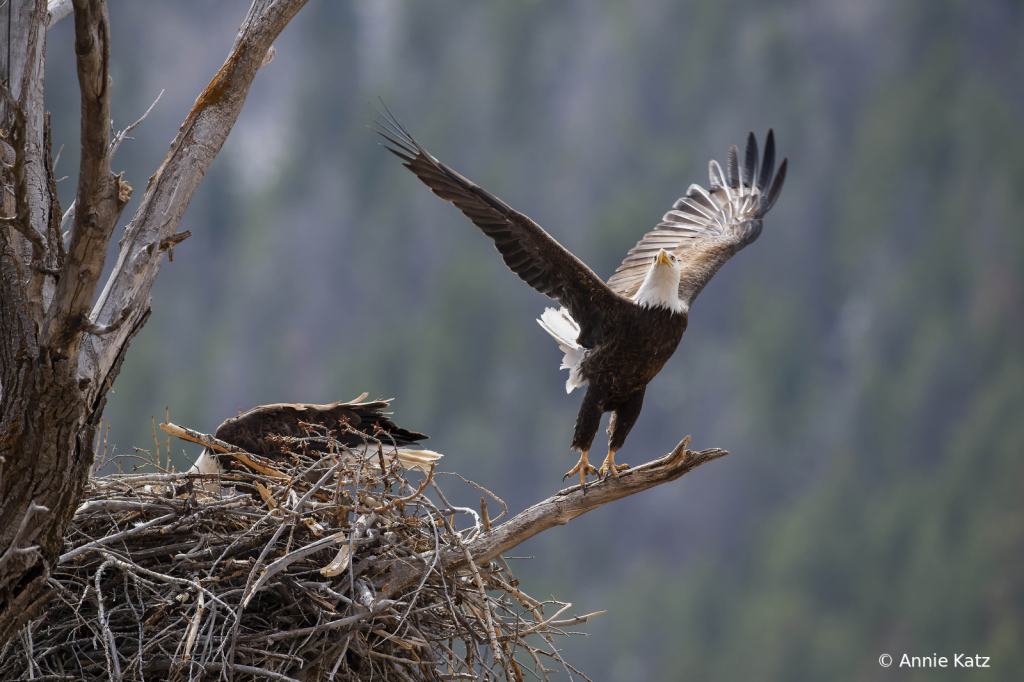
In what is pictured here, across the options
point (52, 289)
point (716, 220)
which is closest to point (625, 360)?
point (716, 220)

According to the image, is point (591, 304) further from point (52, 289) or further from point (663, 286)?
point (52, 289)

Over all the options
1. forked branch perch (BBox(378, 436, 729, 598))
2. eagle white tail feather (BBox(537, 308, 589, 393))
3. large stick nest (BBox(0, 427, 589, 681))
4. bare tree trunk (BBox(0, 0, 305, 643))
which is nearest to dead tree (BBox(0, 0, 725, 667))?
bare tree trunk (BBox(0, 0, 305, 643))

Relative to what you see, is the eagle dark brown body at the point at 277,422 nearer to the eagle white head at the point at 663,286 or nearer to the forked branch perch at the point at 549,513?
the forked branch perch at the point at 549,513

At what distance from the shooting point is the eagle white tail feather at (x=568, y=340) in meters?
4.36

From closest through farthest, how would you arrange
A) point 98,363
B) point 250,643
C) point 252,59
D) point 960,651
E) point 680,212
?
1. point 98,363
2. point 252,59
3. point 250,643
4. point 680,212
5. point 960,651

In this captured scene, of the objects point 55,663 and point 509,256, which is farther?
point 509,256

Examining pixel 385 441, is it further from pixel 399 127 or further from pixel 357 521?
pixel 399 127

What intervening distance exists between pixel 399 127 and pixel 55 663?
2.48 metres

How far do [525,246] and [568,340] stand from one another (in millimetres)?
692

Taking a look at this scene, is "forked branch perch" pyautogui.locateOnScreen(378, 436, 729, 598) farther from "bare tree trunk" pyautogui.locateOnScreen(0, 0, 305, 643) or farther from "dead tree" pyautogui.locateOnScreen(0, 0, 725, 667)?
"bare tree trunk" pyautogui.locateOnScreen(0, 0, 305, 643)

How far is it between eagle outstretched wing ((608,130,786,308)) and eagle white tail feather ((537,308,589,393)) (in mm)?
435

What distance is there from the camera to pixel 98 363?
2441mm

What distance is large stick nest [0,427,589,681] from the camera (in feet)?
9.89

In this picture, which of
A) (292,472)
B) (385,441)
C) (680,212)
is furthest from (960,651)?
(292,472)
